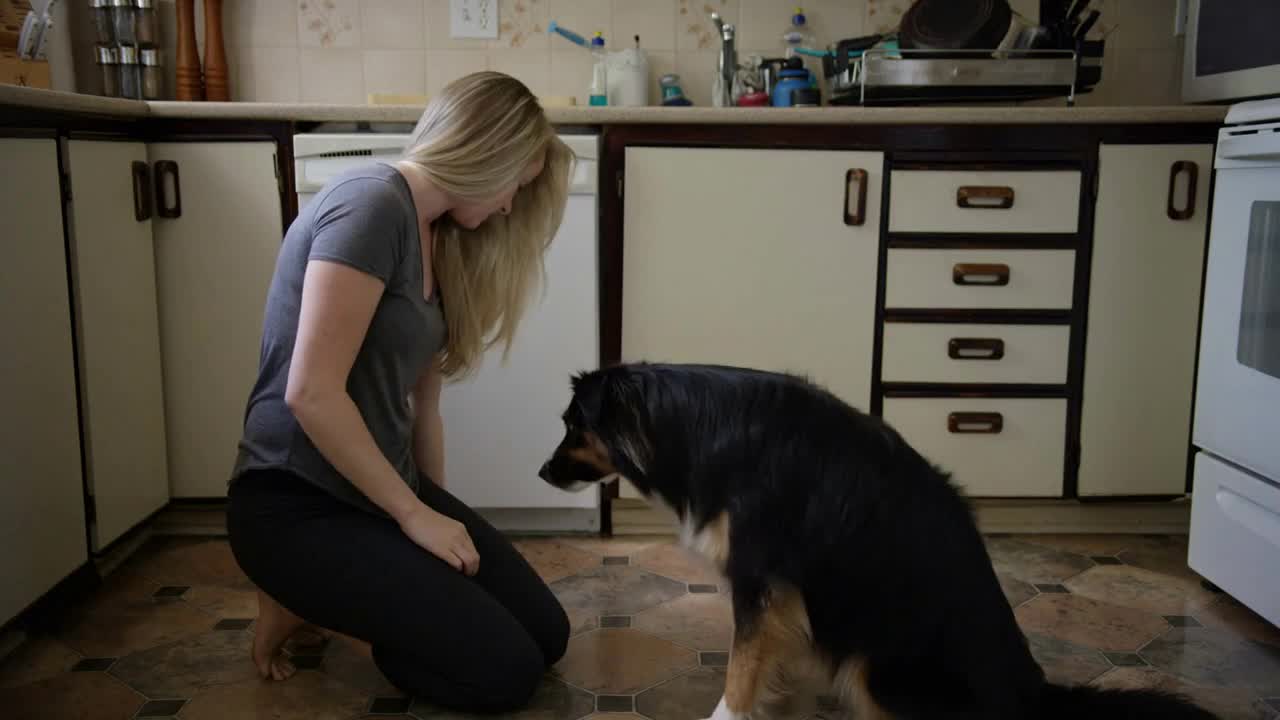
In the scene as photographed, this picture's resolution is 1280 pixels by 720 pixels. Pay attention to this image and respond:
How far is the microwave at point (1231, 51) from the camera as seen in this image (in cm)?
240

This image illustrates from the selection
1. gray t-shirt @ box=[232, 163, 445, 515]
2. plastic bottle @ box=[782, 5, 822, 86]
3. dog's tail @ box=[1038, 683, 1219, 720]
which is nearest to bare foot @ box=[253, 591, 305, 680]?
gray t-shirt @ box=[232, 163, 445, 515]

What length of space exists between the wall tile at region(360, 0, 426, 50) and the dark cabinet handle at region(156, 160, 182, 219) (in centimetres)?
88

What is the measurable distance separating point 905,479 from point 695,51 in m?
2.02

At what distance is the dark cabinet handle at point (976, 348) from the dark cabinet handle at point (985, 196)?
1.06ft

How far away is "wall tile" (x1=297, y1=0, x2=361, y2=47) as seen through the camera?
322 cm

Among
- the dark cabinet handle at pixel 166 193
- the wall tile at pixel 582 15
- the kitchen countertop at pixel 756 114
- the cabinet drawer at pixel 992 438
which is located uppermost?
the wall tile at pixel 582 15

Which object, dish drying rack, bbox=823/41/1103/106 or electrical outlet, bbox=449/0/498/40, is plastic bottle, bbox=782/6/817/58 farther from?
electrical outlet, bbox=449/0/498/40

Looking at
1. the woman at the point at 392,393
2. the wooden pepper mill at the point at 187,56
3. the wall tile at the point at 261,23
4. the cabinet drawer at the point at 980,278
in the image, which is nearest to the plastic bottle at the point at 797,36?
the cabinet drawer at the point at 980,278

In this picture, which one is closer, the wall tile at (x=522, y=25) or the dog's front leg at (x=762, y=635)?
the dog's front leg at (x=762, y=635)

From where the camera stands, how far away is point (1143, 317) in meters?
2.70

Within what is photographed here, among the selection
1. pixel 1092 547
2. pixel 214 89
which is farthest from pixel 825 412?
pixel 214 89

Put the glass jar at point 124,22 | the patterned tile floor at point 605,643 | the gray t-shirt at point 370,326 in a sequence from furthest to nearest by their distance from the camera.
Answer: the glass jar at point 124,22 < the patterned tile floor at point 605,643 < the gray t-shirt at point 370,326

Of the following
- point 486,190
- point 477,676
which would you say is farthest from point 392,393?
point 477,676

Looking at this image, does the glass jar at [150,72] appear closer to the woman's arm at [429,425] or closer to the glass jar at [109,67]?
the glass jar at [109,67]
